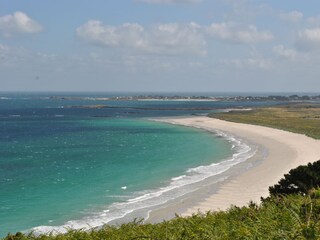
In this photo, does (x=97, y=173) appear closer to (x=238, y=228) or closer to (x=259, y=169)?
(x=259, y=169)

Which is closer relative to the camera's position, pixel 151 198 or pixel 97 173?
pixel 151 198

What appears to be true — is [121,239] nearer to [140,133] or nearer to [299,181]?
[299,181]

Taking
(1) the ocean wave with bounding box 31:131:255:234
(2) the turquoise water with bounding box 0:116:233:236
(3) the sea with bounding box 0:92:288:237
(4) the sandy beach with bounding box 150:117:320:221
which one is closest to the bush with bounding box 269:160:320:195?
(4) the sandy beach with bounding box 150:117:320:221

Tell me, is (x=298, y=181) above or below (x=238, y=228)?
below

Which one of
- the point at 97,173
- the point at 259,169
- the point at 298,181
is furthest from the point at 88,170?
the point at 298,181

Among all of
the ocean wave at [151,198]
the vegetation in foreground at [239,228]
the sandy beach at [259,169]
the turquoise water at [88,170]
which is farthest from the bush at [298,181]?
the turquoise water at [88,170]

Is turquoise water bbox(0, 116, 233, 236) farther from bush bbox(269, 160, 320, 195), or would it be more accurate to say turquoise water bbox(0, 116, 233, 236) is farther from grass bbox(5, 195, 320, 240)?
grass bbox(5, 195, 320, 240)

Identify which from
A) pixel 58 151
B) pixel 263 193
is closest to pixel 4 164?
pixel 58 151
